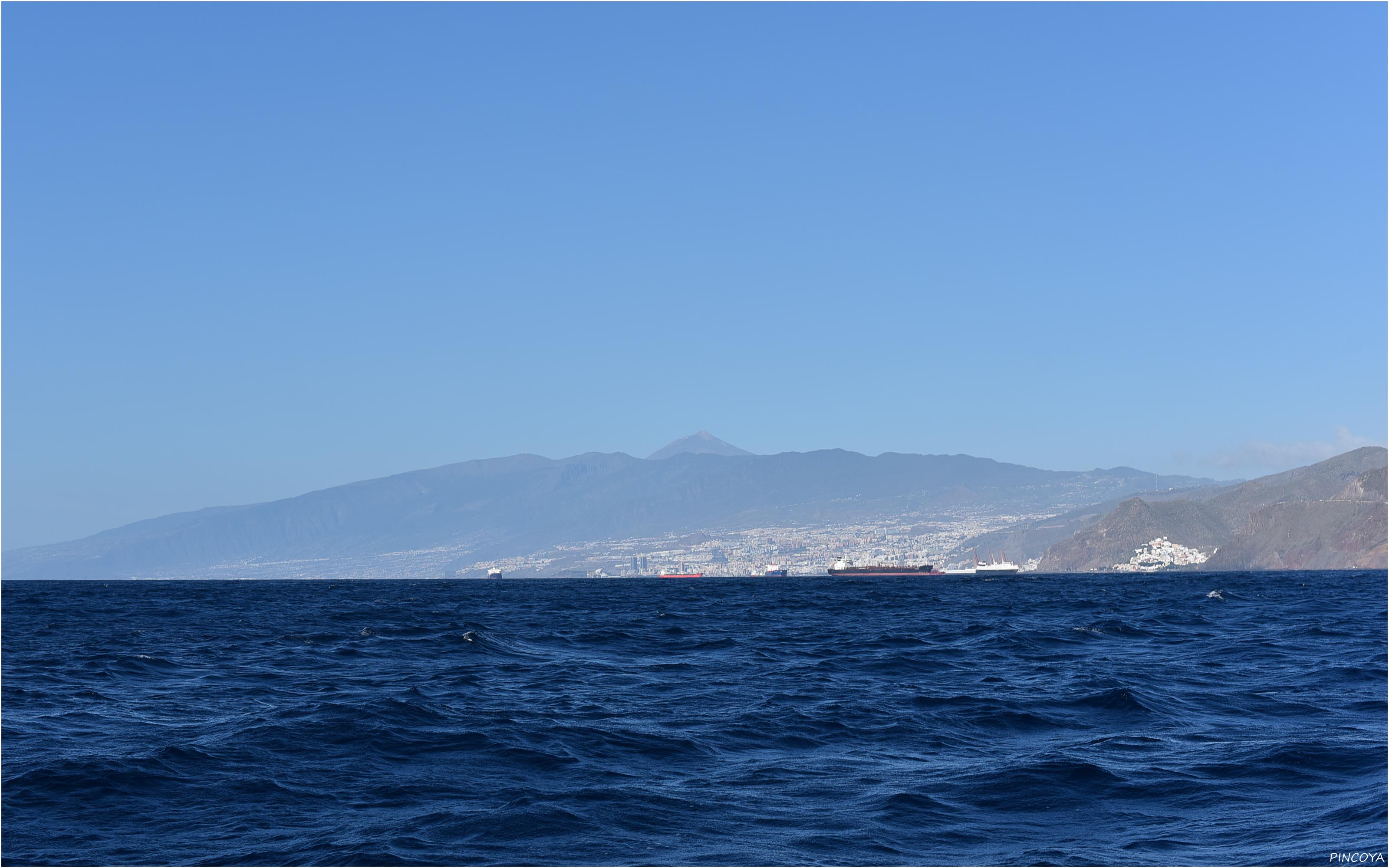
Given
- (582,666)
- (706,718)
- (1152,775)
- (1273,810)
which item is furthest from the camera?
(582,666)

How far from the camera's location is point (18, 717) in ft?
86.1

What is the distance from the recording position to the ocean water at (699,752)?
15.9m

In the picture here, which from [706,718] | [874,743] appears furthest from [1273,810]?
[706,718]

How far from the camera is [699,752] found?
22031mm

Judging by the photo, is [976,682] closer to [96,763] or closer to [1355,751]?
[1355,751]

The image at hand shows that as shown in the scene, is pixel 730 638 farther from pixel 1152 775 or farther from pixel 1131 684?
pixel 1152 775

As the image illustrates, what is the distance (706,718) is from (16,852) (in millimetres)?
13993

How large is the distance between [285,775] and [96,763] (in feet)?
11.9

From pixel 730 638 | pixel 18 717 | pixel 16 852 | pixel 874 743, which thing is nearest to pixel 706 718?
pixel 874 743

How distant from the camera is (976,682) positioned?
106 feet

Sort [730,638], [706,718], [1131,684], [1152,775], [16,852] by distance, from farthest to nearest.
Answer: [730,638] → [1131,684] → [706,718] → [1152,775] → [16,852]

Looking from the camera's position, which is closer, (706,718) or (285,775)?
(285,775)

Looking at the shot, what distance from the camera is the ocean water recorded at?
624 inches

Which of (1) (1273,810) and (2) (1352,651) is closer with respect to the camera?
(1) (1273,810)
